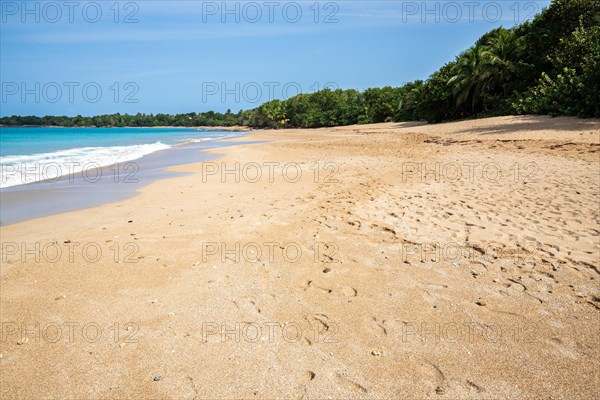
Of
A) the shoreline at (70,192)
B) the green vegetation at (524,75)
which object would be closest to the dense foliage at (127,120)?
the green vegetation at (524,75)

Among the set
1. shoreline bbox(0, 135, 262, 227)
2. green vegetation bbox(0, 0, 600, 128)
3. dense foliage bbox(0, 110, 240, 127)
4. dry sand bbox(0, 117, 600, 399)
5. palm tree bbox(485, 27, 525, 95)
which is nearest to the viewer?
dry sand bbox(0, 117, 600, 399)

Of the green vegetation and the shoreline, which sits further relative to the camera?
the green vegetation

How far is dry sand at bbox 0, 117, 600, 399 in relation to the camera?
2537 millimetres

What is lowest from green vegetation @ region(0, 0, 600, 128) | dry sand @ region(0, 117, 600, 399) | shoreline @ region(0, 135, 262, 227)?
dry sand @ region(0, 117, 600, 399)

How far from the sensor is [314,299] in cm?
358

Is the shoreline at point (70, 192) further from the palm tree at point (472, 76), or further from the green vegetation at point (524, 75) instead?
the palm tree at point (472, 76)

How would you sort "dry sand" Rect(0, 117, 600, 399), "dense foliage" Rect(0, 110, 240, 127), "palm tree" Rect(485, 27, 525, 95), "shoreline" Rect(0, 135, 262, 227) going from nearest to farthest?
"dry sand" Rect(0, 117, 600, 399), "shoreline" Rect(0, 135, 262, 227), "palm tree" Rect(485, 27, 525, 95), "dense foliage" Rect(0, 110, 240, 127)

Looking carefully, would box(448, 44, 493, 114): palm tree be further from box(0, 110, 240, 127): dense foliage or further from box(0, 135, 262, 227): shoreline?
box(0, 110, 240, 127): dense foliage

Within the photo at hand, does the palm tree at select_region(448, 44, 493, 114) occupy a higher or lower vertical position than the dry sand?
higher

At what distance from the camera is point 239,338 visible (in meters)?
2.99

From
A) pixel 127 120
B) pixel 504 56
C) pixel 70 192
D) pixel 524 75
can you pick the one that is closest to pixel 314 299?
pixel 70 192

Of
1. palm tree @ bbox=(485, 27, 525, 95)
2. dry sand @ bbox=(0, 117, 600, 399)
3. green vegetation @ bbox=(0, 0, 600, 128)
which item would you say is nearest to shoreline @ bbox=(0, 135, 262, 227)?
dry sand @ bbox=(0, 117, 600, 399)

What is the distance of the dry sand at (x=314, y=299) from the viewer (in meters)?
2.54

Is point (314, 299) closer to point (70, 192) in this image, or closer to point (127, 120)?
point (70, 192)
